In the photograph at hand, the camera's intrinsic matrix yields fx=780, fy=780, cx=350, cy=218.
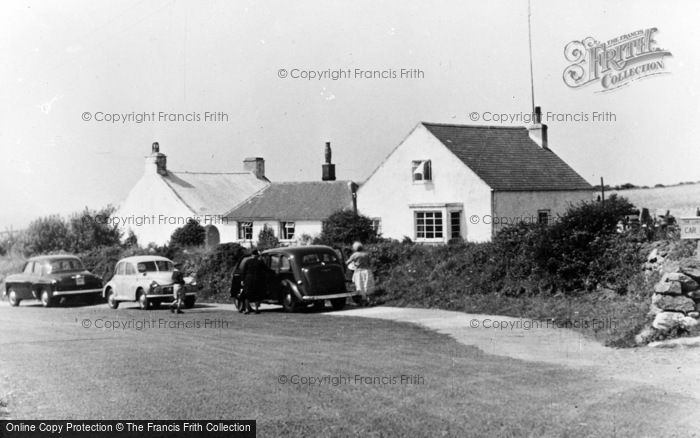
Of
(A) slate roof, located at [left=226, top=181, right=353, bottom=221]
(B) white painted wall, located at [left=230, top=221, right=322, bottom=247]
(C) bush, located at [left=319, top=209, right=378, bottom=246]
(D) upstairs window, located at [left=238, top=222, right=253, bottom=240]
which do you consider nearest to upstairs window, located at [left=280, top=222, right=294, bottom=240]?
(B) white painted wall, located at [left=230, top=221, right=322, bottom=247]

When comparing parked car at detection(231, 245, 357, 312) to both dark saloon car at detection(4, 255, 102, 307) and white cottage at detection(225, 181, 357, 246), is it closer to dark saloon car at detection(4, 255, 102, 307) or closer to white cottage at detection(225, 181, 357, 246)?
dark saloon car at detection(4, 255, 102, 307)

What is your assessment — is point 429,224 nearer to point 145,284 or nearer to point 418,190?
point 418,190

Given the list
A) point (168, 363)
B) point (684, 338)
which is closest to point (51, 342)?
point (168, 363)

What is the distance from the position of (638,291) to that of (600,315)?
144 centimetres

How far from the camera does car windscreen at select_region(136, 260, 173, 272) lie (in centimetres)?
2303

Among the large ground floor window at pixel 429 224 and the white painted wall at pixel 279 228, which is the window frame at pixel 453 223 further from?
the white painted wall at pixel 279 228

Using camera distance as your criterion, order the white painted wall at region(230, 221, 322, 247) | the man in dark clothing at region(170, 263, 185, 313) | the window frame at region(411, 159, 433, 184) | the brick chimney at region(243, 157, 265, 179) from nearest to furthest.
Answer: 1. the man in dark clothing at region(170, 263, 185, 313)
2. the window frame at region(411, 159, 433, 184)
3. the white painted wall at region(230, 221, 322, 247)
4. the brick chimney at region(243, 157, 265, 179)

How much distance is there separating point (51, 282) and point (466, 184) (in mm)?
20038

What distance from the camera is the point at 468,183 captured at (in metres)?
37.2

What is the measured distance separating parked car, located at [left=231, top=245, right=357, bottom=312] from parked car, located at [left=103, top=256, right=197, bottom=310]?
2793 millimetres

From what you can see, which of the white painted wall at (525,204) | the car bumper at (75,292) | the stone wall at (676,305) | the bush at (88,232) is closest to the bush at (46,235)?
A: the bush at (88,232)

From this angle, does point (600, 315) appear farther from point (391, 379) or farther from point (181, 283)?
point (181, 283)

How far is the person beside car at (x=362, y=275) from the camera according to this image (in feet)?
67.6

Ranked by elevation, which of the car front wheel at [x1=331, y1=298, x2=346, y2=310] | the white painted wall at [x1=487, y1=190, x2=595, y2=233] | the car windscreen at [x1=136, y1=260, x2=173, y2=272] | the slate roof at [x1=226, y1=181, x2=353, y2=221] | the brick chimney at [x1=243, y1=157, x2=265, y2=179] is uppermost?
the brick chimney at [x1=243, y1=157, x2=265, y2=179]
